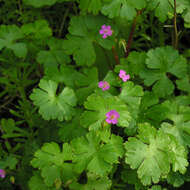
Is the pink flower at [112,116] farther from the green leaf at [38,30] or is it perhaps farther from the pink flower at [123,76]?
the green leaf at [38,30]

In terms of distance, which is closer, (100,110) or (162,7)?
(100,110)

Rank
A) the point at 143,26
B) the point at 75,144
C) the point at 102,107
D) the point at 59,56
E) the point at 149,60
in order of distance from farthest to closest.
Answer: the point at 143,26 < the point at 59,56 < the point at 149,60 < the point at 102,107 < the point at 75,144

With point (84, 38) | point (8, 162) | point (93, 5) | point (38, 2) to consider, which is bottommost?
point (8, 162)

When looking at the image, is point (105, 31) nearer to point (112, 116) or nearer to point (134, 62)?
point (134, 62)

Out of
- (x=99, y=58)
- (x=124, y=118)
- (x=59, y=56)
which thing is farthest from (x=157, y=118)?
(x=59, y=56)

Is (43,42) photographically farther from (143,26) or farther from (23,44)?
(143,26)

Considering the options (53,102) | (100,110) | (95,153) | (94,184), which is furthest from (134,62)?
(94,184)

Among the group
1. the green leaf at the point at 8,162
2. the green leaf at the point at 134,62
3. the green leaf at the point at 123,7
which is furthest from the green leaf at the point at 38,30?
the green leaf at the point at 8,162
